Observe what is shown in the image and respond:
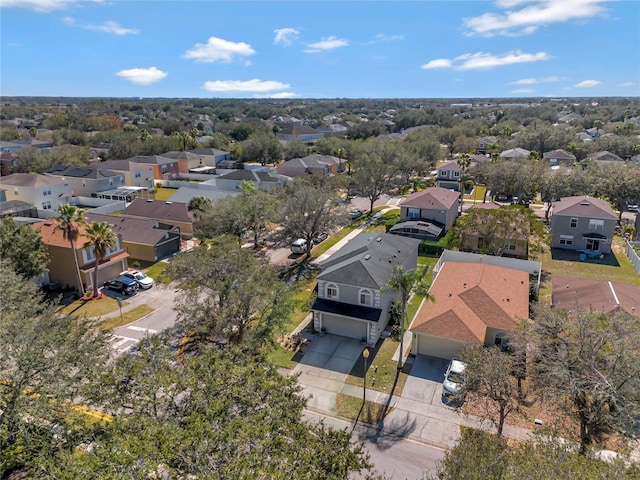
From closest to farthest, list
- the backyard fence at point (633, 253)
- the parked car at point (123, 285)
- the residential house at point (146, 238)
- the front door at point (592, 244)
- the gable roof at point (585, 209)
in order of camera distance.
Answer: the parked car at point (123, 285), the backyard fence at point (633, 253), the residential house at point (146, 238), the gable roof at point (585, 209), the front door at point (592, 244)

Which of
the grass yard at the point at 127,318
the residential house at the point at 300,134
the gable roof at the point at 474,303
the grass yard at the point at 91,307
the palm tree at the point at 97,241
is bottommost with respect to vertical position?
the grass yard at the point at 127,318

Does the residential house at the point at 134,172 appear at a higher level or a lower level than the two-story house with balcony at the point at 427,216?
higher

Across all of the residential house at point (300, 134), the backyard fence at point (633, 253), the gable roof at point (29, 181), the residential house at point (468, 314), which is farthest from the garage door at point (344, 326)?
the residential house at point (300, 134)

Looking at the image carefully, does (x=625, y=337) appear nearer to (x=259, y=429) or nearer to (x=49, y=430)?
(x=259, y=429)

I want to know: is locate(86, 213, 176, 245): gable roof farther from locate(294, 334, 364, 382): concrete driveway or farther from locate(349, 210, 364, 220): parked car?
locate(349, 210, 364, 220): parked car

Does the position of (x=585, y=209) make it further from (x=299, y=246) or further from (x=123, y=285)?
(x=123, y=285)

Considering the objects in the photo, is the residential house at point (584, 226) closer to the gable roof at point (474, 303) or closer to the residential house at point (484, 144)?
the gable roof at point (474, 303)

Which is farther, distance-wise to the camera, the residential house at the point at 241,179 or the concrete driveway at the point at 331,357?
the residential house at the point at 241,179
